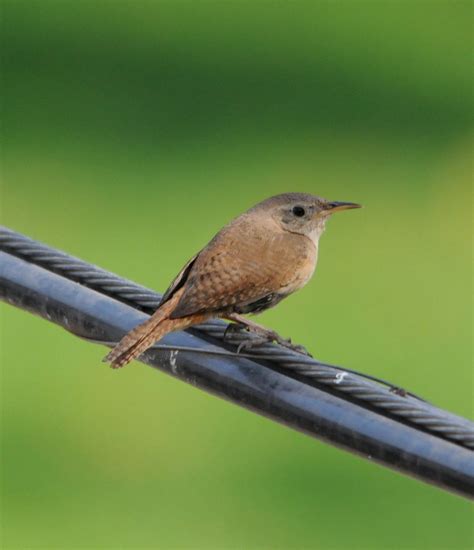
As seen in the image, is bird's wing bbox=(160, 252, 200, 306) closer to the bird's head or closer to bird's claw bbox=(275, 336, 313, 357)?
bird's claw bbox=(275, 336, 313, 357)

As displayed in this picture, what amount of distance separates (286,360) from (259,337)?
18.5 inches

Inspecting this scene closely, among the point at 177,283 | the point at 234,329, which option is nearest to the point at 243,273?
the point at 177,283

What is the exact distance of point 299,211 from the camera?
6.02m

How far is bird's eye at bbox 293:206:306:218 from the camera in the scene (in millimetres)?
6016

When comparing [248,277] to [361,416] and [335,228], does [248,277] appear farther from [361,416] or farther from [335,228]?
[335,228]

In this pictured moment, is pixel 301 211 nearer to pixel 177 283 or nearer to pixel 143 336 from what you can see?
pixel 177 283

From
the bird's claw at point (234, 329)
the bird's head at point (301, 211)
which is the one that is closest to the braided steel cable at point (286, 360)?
the bird's claw at point (234, 329)

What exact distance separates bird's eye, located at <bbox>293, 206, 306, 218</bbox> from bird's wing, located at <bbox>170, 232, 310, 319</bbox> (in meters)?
0.41

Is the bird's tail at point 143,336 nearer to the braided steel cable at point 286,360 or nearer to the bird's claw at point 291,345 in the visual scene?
the braided steel cable at point 286,360

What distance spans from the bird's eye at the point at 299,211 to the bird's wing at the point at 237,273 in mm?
405

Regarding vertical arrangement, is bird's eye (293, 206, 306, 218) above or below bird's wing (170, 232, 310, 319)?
above

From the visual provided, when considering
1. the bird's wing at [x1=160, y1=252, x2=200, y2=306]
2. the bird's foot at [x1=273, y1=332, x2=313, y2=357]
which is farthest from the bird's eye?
the bird's foot at [x1=273, y1=332, x2=313, y2=357]

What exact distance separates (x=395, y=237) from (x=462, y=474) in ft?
23.7

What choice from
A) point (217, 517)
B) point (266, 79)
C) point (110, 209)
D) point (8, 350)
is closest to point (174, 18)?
point (266, 79)
